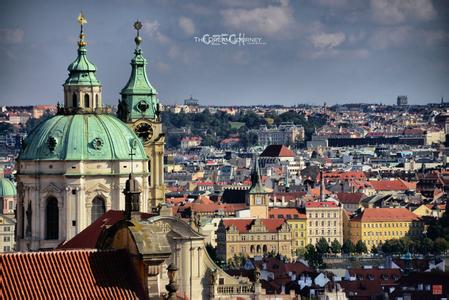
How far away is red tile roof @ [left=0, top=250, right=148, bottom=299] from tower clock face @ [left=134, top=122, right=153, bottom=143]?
32.9 meters

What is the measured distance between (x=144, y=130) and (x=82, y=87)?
18.4 ft

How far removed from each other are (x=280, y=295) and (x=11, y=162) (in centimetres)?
10539

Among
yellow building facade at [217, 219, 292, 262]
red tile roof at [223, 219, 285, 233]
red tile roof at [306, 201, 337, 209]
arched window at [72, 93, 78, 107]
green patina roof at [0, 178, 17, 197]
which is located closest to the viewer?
arched window at [72, 93, 78, 107]

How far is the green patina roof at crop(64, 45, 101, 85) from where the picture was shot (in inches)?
1759

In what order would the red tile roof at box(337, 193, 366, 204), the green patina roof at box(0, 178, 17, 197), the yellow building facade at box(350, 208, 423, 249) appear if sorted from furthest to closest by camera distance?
the red tile roof at box(337, 193, 366, 204) → the yellow building facade at box(350, 208, 423, 249) → the green patina roof at box(0, 178, 17, 197)

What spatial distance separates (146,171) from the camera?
4366 centimetres

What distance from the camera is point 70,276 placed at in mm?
16109

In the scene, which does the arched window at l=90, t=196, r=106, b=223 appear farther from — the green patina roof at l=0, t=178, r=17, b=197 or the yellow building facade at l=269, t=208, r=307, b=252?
the yellow building facade at l=269, t=208, r=307, b=252

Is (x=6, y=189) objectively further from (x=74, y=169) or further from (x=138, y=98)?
(x=74, y=169)

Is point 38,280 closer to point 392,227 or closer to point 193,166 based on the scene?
point 392,227

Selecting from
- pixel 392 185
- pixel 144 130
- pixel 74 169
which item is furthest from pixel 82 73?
pixel 392 185

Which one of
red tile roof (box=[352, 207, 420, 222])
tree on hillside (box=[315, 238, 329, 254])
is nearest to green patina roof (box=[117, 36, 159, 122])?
tree on hillside (box=[315, 238, 329, 254])

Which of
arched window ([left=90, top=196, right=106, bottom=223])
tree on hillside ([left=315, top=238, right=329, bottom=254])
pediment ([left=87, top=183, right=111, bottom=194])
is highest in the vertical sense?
pediment ([left=87, top=183, right=111, bottom=194])

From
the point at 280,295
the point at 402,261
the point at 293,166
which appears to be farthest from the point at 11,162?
the point at 280,295
